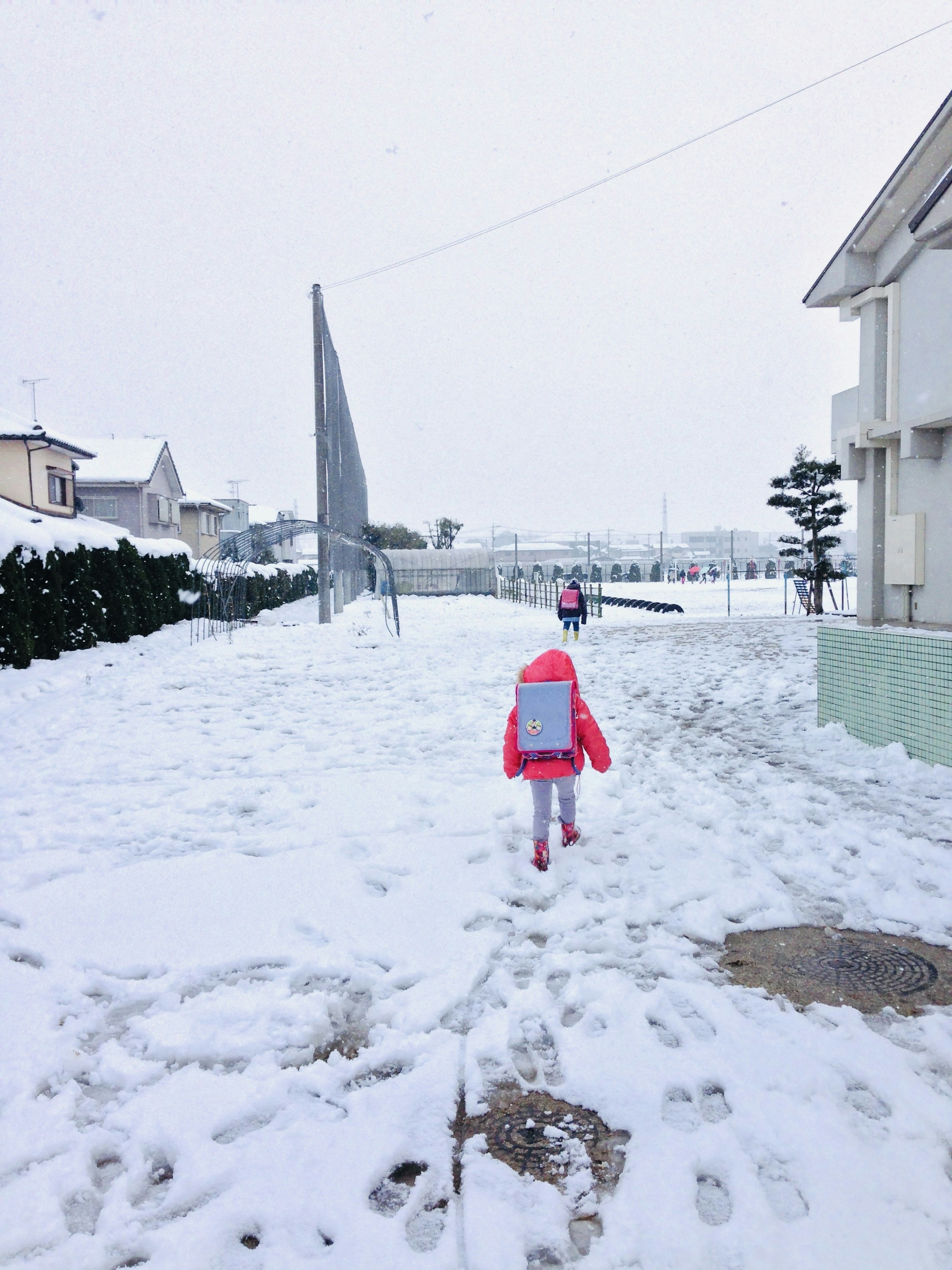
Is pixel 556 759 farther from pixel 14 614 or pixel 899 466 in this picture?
pixel 14 614

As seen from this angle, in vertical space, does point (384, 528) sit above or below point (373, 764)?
above

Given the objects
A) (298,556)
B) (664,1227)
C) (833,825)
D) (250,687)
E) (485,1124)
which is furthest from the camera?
(298,556)

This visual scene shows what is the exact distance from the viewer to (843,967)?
11.2 feet

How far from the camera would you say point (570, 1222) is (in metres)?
2.15

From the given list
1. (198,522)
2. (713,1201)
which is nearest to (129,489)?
(198,522)

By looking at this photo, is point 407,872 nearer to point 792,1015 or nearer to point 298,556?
point 792,1015

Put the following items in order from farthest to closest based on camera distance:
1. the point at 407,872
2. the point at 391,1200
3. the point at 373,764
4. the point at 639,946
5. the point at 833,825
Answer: the point at 373,764 < the point at 833,825 < the point at 407,872 < the point at 639,946 < the point at 391,1200

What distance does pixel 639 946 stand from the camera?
3.64 m

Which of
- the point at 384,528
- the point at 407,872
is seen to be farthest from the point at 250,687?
the point at 384,528

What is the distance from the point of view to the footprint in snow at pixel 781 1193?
7.02 feet

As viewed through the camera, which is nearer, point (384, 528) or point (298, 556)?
point (384, 528)

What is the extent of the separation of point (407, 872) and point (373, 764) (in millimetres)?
2258

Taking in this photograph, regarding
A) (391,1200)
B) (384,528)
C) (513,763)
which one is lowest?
(391,1200)

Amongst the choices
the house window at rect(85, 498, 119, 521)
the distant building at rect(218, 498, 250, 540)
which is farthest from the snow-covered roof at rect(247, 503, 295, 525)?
the house window at rect(85, 498, 119, 521)
